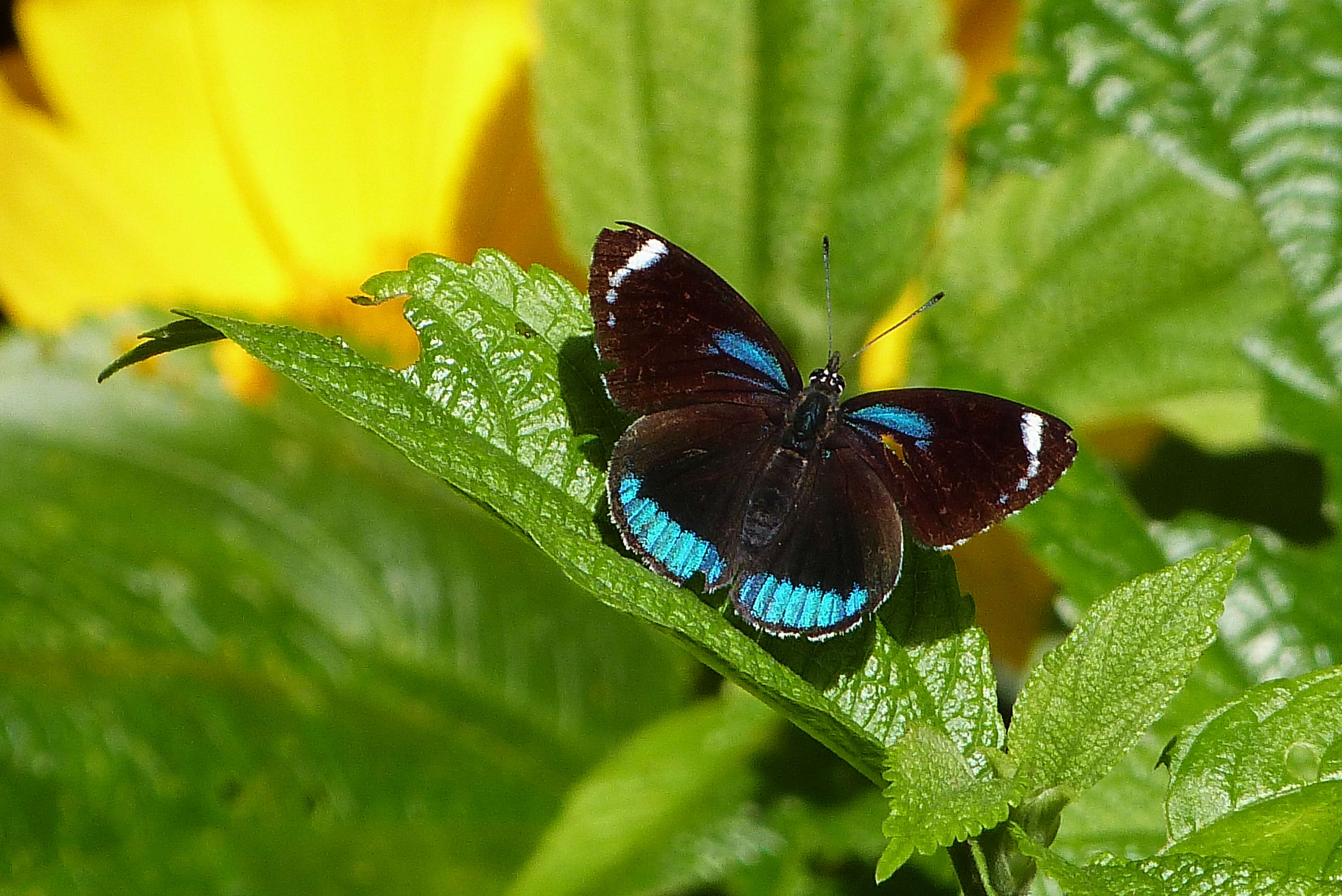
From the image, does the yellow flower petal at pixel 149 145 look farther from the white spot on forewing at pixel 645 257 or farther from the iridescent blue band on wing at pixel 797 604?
the iridescent blue band on wing at pixel 797 604

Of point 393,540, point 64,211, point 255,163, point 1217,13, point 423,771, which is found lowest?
point 423,771

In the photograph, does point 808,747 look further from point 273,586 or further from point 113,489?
point 113,489

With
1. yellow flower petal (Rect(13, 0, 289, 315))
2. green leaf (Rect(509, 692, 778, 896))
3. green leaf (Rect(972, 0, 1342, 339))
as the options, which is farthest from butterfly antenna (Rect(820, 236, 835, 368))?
yellow flower petal (Rect(13, 0, 289, 315))

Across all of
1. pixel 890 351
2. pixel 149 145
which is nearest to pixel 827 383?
pixel 890 351

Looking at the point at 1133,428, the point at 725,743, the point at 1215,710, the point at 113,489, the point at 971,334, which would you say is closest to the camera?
the point at 1215,710

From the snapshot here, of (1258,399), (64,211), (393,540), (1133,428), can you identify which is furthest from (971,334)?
(64,211)

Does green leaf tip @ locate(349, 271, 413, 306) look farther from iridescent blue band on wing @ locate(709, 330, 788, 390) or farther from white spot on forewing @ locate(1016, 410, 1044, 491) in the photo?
white spot on forewing @ locate(1016, 410, 1044, 491)

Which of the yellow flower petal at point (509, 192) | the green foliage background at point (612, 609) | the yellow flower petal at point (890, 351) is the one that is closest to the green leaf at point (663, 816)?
the green foliage background at point (612, 609)
